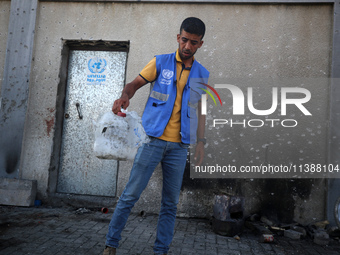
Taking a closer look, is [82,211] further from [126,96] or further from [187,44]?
[187,44]

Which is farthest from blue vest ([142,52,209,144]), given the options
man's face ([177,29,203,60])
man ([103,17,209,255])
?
man's face ([177,29,203,60])

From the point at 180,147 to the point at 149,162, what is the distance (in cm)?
33

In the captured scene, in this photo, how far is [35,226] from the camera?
361 centimetres

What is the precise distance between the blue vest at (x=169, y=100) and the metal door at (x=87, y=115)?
95.9 inches

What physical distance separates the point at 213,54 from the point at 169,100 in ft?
7.78

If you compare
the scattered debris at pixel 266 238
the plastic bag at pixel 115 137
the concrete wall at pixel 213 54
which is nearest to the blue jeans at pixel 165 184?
the plastic bag at pixel 115 137

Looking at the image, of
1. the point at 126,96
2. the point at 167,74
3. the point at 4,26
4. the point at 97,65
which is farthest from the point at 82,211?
the point at 4,26

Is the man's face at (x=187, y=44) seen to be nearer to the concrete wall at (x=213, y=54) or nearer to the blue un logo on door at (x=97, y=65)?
the concrete wall at (x=213, y=54)

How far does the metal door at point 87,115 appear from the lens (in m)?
4.95

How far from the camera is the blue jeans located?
8.07 ft

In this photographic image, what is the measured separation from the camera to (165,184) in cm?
262

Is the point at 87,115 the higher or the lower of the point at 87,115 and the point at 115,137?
the higher

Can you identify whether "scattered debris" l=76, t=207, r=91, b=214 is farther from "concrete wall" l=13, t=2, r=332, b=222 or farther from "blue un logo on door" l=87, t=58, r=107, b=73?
"blue un logo on door" l=87, t=58, r=107, b=73

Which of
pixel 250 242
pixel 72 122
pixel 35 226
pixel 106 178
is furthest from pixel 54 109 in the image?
pixel 250 242
